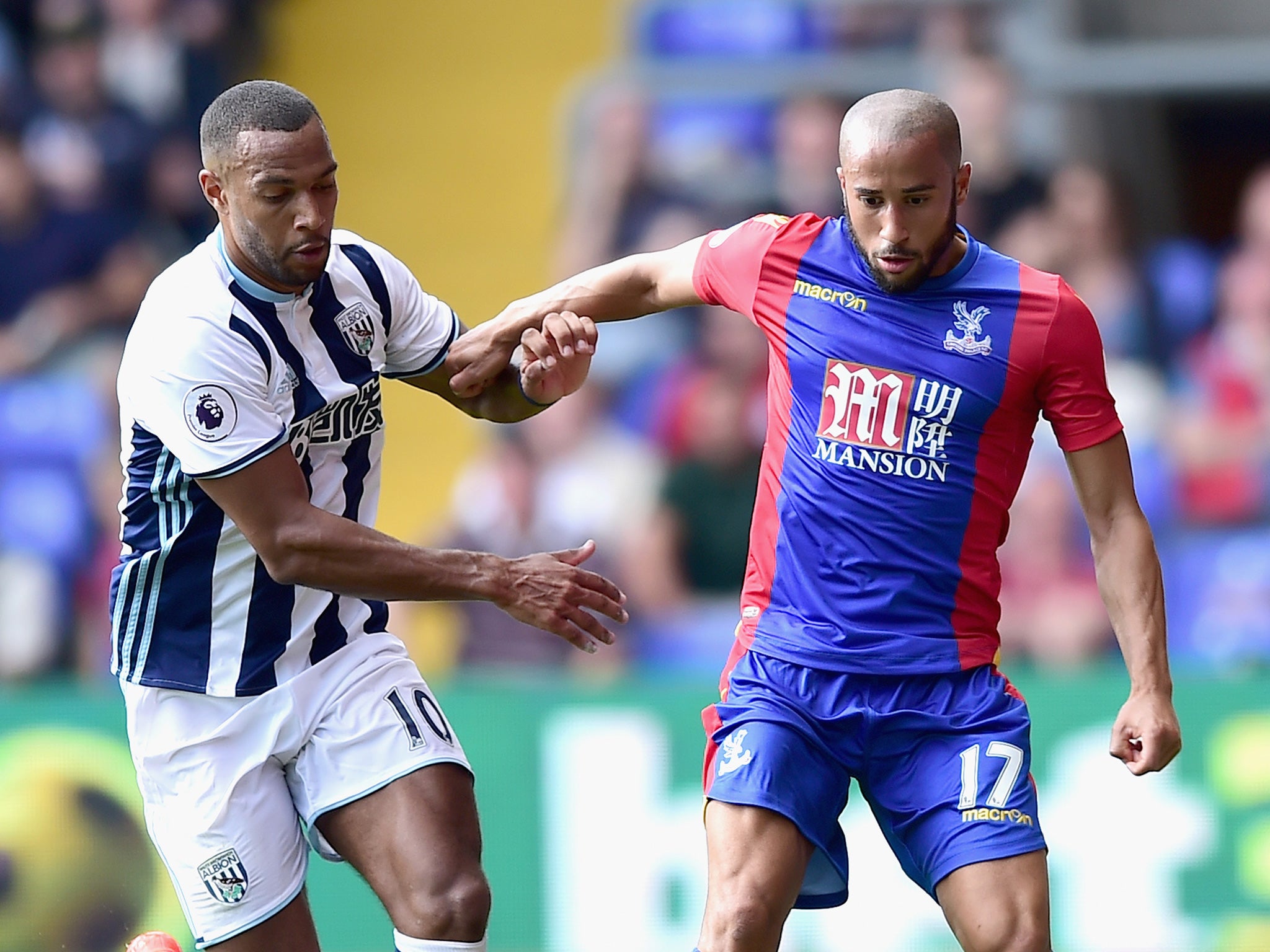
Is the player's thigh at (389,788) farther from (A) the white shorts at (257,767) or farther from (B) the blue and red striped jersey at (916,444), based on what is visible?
(B) the blue and red striped jersey at (916,444)

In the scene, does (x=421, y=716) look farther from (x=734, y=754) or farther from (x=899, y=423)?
(x=899, y=423)

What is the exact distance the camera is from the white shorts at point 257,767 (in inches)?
173

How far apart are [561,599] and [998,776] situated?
1.05m

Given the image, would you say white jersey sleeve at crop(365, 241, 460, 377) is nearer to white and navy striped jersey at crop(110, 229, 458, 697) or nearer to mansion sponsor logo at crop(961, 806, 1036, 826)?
white and navy striped jersey at crop(110, 229, 458, 697)

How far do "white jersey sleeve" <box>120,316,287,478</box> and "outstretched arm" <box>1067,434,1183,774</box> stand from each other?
184cm

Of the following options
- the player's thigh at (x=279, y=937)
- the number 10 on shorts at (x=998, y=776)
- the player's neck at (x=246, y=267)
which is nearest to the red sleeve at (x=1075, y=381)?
the number 10 on shorts at (x=998, y=776)

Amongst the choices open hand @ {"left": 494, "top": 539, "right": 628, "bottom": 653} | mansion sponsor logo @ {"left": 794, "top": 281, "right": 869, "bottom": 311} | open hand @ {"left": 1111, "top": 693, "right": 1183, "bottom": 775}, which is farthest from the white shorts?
open hand @ {"left": 1111, "top": 693, "right": 1183, "bottom": 775}

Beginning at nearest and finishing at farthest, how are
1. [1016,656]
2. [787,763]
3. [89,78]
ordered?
[787,763] → [1016,656] → [89,78]

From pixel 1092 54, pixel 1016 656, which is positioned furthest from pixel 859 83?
pixel 1016 656

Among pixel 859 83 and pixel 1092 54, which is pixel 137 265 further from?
pixel 1092 54

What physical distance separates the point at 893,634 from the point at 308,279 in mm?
1549

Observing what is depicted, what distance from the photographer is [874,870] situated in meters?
7.03

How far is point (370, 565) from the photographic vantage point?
13.9ft

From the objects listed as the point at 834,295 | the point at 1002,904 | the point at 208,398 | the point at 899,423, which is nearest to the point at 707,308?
the point at 834,295
